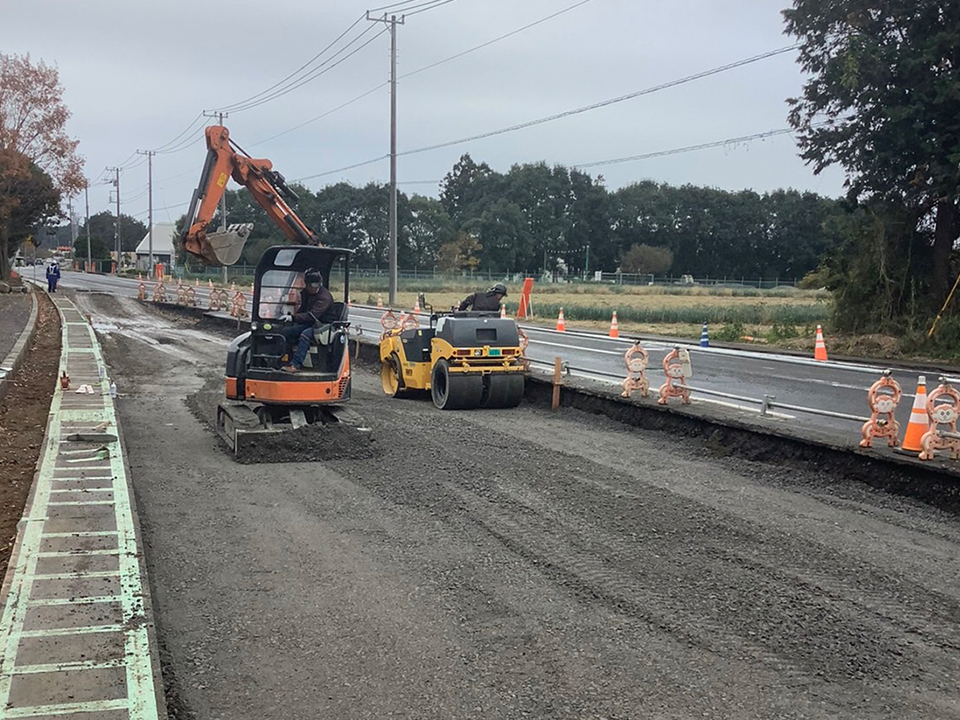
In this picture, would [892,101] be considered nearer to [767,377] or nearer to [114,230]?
[767,377]

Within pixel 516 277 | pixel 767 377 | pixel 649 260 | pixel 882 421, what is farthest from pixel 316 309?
pixel 649 260

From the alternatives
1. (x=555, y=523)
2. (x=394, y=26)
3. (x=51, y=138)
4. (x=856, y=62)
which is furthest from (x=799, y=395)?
(x=51, y=138)

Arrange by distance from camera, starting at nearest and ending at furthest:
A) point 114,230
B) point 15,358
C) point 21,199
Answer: point 15,358 → point 21,199 → point 114,230

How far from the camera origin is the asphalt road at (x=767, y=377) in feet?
41.8

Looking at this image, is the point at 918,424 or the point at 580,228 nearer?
the point at 918,424

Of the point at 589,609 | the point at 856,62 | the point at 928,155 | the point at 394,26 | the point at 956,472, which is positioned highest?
the point at 394,26

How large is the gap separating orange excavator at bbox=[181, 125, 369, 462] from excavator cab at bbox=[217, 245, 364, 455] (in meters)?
0.01

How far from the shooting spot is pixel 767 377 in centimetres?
1736

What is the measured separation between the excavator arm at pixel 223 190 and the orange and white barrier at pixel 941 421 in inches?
304

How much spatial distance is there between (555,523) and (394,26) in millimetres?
40570

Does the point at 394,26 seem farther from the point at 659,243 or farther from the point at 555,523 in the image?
the point at 659,243

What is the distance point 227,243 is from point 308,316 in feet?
5.40

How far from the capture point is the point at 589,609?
5672 millimetres

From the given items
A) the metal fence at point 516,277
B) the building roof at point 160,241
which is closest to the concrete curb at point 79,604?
the metal fence at point 516,277
